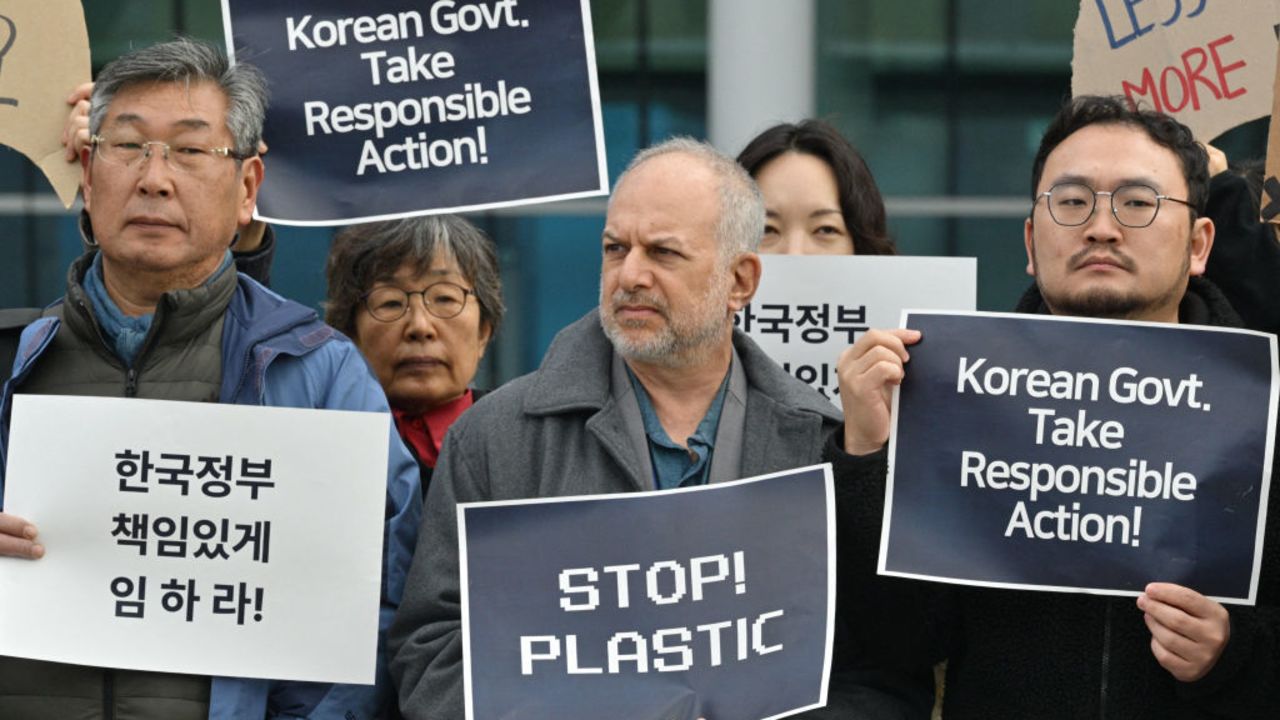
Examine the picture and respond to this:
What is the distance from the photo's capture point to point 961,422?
350cm

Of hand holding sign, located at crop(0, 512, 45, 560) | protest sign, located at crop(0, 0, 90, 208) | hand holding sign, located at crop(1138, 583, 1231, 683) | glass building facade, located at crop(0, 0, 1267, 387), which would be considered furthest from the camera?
glass building facade, located at crop(0, 0, 1267, 387)

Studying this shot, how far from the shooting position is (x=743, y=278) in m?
3.87

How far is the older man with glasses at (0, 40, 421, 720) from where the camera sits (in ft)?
11.8

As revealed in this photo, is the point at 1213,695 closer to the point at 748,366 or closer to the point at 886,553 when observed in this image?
the point at 886,553

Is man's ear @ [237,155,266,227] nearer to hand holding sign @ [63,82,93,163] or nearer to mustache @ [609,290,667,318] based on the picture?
hand holding sign @ [63,82,93,163]

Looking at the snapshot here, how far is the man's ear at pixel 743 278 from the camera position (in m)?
3.84

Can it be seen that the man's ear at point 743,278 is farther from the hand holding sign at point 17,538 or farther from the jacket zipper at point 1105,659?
the hand holding sign at point 17,538

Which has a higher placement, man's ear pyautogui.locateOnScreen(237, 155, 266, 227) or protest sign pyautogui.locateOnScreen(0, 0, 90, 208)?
protest sign pyautogui.locateOnScreen(0, 0, 90, 208)

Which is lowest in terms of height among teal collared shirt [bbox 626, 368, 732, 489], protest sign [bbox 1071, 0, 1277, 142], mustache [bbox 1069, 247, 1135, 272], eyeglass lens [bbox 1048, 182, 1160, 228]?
teal collared shirt [bbox 626, 368, 732, 489]

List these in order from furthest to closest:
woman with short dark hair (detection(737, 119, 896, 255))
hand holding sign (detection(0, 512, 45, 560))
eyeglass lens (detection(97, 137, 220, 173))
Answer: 1. woman with short dark hair (detection(737, 119, 896, 255))
2. eyeglass lens (detection(97, 137, 220, 173))
3. hand holding sign (detection(0, 512, 45, 560))

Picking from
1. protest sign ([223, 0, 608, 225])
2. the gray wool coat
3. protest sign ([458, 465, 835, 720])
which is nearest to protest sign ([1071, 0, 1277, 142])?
protest sign ([223, 0, 608, 225])

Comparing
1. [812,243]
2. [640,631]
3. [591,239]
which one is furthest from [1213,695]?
[591,239]

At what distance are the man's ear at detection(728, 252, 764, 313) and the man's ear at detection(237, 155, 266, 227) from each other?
37.5 inches

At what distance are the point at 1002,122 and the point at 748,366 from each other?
7.90 metres
